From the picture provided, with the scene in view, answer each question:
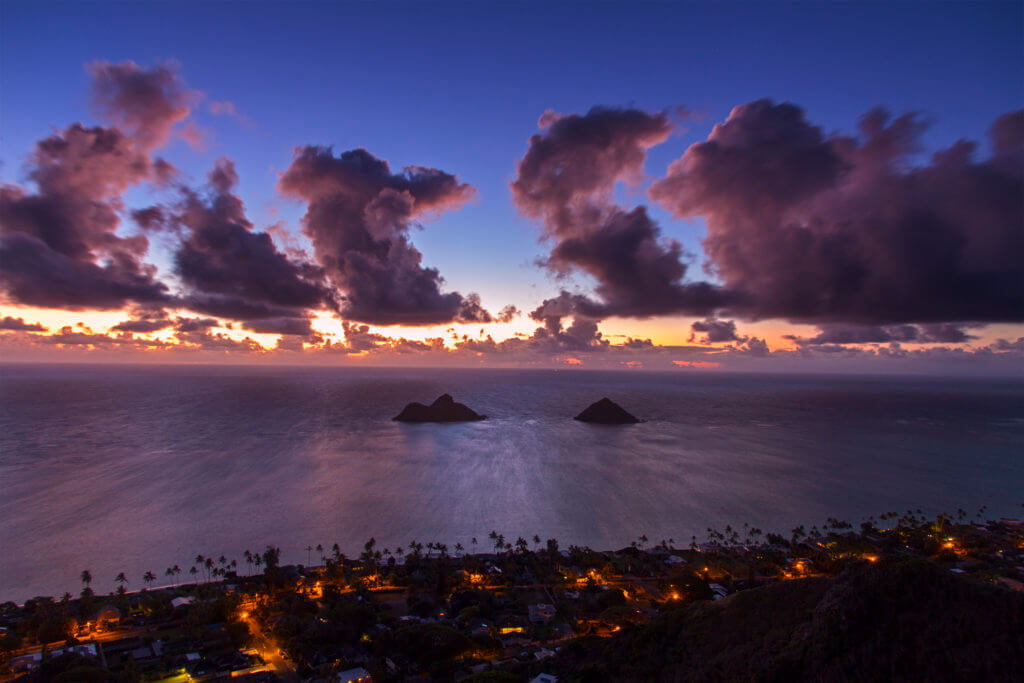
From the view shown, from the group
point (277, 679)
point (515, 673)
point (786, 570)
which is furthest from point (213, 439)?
point (786, 570)

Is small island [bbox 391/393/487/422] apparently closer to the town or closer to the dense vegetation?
the town

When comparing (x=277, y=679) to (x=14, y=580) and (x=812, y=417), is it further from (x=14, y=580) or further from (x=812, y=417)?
(x=812, y=417)

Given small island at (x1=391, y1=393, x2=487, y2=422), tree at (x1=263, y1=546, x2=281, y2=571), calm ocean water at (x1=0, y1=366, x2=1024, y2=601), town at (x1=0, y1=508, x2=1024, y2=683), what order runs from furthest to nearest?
small island at (x1=391, y1=393, x2=487, y2=422), calm ocean water at (x1=0, y1=366, x2=1024, y2=601), tree at (x1=263, y1=546, x2=281, y2=571), town at (x1=0, y1=508, x2=1024, y2=683)

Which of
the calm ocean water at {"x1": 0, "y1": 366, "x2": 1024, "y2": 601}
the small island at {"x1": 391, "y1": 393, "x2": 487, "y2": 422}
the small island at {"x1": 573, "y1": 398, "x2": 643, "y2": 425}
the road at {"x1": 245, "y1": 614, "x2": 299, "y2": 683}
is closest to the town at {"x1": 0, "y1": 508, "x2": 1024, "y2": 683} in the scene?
the road at {"x1": 245, "y1": 614, "x2": 299, "y2": 683}

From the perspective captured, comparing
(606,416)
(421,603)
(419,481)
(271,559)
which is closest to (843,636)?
(421,603)

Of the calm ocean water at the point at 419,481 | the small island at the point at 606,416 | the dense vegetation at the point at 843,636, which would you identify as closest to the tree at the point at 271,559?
the calm ocean water at the point at 419,481
